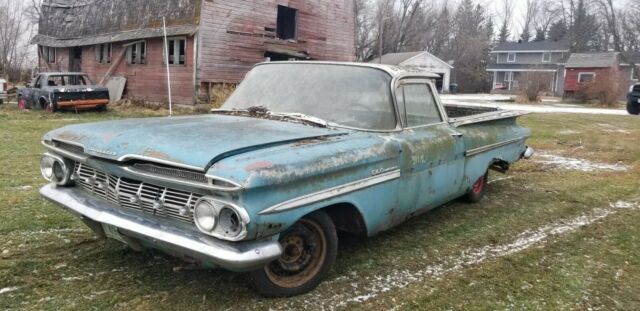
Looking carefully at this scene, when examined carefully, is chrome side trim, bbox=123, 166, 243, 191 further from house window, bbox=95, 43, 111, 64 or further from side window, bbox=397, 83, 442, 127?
house window, bbox=95, 43, 111, 64

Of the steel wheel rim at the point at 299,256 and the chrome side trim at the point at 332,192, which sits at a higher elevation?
the chrome side trim at the point at 332,192

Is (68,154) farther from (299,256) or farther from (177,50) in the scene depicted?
(177,50)

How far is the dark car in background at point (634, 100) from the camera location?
68.8 feet

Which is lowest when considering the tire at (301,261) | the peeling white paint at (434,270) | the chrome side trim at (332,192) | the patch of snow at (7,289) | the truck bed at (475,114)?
the patch of snow at (7,289)

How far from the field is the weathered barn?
1347 centimetres

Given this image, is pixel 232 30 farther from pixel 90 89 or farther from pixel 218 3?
pixel 90 89

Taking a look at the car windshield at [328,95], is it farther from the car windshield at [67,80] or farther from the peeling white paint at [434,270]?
the car windshield at [67,80]

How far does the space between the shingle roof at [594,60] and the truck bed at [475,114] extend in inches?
1708

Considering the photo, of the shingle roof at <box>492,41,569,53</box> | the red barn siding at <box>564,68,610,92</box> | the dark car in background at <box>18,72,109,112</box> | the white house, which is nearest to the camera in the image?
the dark car in background at <box>18,72,109,112</box>

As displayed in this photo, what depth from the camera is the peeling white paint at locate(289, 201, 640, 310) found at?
10.8ft

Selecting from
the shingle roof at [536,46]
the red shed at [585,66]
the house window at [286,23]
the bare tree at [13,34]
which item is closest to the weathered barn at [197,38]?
the house window at [286,23]

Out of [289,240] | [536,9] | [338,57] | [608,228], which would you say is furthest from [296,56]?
[536,9]

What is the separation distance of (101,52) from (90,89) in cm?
783

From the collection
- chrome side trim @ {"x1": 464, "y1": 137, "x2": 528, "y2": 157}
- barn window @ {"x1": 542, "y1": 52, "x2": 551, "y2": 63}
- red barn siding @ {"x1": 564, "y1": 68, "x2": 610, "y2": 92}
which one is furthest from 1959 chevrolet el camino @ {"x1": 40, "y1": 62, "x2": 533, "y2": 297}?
barn window @ {"x1": 542, "y1": 52, "x2": 551, "y2": 63}
